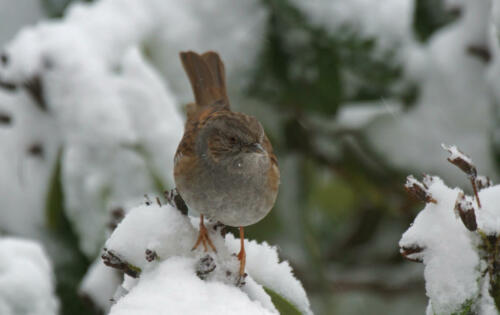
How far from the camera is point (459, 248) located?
1.14m

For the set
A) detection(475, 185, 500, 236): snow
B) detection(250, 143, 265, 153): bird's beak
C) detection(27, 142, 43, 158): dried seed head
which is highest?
detection(27, 142, 43, 158): dried seed head

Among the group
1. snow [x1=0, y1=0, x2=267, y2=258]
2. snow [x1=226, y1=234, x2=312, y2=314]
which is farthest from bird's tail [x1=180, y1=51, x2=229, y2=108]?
snow [x1=226, y1=234, x2=312, y2=314]

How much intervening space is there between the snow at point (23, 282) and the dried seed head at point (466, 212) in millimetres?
1365

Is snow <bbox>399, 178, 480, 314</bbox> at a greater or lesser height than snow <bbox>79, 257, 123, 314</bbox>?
lesser

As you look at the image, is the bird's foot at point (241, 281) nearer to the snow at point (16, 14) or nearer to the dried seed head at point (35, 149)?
the dried seed head at point (35, 149)

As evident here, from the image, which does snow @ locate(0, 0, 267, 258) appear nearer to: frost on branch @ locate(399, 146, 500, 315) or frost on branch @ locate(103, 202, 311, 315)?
frost on branch @ locate(103, 202, 311, 315)

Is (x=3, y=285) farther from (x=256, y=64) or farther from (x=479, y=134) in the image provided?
(x=479, y=134)

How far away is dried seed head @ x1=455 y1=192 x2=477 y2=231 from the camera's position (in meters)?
1.05

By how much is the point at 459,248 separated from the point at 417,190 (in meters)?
0.14

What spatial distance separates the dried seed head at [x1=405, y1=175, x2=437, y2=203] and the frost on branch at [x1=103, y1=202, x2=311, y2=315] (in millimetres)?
340

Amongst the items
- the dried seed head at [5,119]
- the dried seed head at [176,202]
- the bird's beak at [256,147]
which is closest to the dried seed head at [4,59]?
the dried seed head at [5,119]

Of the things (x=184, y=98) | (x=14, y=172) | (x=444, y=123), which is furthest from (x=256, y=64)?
(x=14, y=172)

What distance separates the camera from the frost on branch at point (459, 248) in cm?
110

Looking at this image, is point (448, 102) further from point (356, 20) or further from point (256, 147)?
point (256, 147)
